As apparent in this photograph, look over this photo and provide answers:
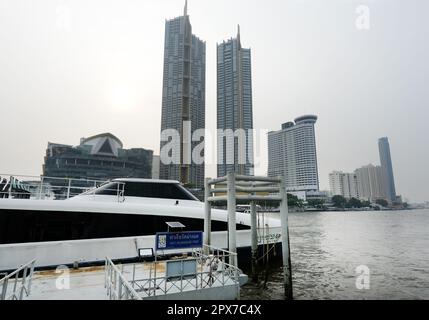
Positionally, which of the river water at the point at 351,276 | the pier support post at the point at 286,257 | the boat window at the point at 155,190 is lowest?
the river water at the point at 351,276

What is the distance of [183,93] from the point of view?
64.6m

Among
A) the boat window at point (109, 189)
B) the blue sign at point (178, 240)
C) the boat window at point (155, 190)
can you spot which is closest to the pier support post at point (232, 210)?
the blue sign at point (178, 240)

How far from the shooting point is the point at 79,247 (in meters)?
10.5

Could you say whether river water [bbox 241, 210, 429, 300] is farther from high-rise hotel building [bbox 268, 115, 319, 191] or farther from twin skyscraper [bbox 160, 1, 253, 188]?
high-rise hotel building [bbox 268, 115, 319, 191]

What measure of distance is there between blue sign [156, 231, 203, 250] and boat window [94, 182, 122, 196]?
6.41m

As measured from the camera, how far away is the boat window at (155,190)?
1377cm

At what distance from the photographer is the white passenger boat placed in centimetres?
998

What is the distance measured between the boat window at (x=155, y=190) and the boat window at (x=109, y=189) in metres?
0.51

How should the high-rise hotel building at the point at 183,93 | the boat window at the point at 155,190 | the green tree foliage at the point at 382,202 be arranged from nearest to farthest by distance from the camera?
the boat window at the point at 155,190
the high-rise hotel building at the point at 183,93
the green tree foliage at the point at 382,202

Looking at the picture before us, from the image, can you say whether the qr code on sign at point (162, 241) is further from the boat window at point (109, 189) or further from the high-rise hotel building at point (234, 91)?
the high-rise hotel building at point (234, 91)

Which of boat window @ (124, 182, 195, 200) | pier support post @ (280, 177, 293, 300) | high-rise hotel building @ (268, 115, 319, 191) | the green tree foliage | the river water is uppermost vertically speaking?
high-rise hotel building @ (268, 115, 319, 191)

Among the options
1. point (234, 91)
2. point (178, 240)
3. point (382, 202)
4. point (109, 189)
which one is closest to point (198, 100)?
point (234, 91)

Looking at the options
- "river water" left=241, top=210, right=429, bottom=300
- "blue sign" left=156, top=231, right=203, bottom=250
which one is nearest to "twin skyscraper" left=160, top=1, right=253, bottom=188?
"river water" left=241, top=210, right=429, bottom=300
